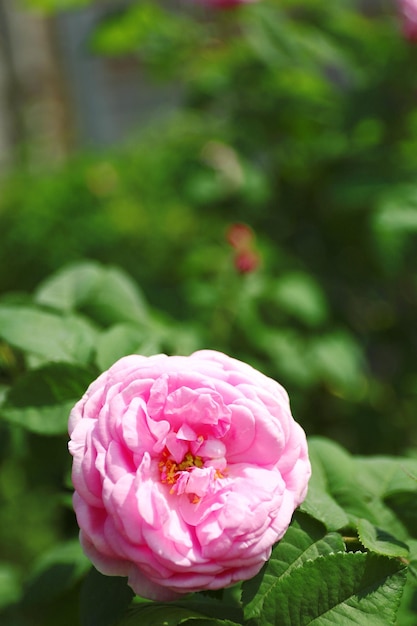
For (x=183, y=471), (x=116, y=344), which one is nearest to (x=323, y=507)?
(x=183, y=471)

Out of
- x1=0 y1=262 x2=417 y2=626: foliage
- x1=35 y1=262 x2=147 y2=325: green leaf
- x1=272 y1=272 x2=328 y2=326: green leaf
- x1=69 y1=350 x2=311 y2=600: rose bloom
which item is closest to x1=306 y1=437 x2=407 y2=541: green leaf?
x1=0 y1=262 x2=417 y2=626: foliage

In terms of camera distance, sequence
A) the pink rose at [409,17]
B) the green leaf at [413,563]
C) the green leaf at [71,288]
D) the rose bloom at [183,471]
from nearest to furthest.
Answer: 1. the rose bloom at [183,471]
2. the green leaf at [413,563]
3. the green leaf at [71,288]
4. the pink rose at [409,17]

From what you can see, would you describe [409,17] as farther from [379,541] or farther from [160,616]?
[160,616]

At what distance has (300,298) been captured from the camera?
1.72 m

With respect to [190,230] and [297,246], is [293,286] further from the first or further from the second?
[190,230]

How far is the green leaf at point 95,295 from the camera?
1193mm

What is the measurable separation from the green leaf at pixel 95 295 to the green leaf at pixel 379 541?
540 millimetres

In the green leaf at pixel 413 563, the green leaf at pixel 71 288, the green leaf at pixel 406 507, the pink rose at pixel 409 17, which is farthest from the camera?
the pink rose at pixel 409 17

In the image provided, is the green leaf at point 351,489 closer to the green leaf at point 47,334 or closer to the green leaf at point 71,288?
the green leaf at point 47,334

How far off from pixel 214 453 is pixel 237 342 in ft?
3.30

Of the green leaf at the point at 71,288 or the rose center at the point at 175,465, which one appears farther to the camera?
the green leaf at the point at 71,288

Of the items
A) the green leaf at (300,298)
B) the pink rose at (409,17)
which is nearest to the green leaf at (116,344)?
the green leaf at (300,298)

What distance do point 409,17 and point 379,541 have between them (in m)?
1.33

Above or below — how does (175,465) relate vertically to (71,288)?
above
